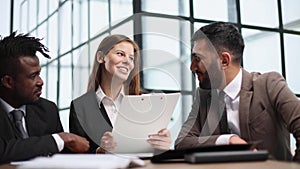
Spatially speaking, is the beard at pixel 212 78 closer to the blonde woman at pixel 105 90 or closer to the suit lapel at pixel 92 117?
the blonde woman at pixel 105 90

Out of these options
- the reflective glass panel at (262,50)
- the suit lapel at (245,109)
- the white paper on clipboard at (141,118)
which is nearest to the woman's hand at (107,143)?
the white paper on clipboard at (141,118)

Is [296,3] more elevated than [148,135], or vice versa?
[296,3]

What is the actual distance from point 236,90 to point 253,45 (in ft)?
6.16

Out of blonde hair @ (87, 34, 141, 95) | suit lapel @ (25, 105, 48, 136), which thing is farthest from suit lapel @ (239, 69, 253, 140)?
suit lapel @ (25, 105, 48, 136)

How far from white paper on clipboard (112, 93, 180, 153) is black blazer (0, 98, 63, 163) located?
285mm

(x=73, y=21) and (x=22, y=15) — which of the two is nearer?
(x=22, y=15)

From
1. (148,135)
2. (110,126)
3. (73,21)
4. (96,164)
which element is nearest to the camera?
(96,164)

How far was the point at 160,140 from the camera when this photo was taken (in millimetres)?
1530

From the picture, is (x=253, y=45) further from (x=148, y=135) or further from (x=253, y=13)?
(x=148, y=135)

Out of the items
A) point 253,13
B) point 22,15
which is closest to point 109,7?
point 22,15

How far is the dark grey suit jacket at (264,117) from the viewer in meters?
1.67

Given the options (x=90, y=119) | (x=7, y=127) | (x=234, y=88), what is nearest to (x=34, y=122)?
(x=7, y=127)

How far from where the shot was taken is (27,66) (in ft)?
6.01

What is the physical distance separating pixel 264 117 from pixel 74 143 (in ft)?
2.78
